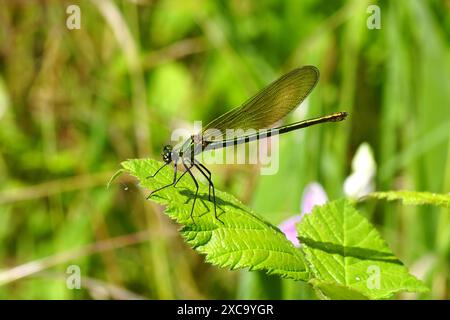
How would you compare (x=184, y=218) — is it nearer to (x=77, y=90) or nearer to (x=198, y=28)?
(x=77, y=90)

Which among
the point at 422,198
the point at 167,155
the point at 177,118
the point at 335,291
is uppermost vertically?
the point at 177,118

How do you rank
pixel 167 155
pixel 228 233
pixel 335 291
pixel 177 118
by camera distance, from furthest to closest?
pixel 177 118 → pixel 167 155 → pixel 228 233 → pixel 335 291

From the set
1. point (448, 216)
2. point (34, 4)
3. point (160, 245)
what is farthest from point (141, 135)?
point (448, 216)

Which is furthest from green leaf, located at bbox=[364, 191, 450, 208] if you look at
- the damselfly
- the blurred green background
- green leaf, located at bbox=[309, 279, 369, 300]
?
the blurred green background

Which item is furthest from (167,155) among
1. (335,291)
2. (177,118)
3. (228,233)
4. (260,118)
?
(177,118)

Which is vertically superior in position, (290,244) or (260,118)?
(260,118)

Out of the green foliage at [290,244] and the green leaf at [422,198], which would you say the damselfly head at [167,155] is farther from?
the green leaf at [422,198]

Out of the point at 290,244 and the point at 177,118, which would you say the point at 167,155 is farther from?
the point at 177,118

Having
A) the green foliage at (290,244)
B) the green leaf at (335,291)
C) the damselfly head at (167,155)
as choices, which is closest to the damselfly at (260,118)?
the damselfly head at (167,155)
